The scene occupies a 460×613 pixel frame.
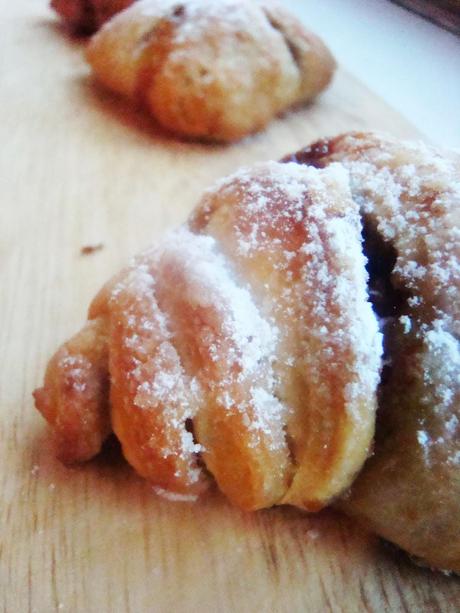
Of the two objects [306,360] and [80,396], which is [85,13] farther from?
[306,360]

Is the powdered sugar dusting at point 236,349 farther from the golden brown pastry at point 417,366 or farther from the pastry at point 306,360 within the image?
the golden brown pastry at point 417,366

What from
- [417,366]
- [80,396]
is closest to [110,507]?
[80,396]

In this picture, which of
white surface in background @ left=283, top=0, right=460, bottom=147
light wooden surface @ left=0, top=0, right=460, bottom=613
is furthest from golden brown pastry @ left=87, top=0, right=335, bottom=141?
white surface in background @ left=283, top=0, right=460, bottom=147

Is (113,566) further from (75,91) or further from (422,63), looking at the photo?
(422,63)

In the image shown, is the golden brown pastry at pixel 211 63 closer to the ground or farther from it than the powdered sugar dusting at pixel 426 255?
closer to the ground

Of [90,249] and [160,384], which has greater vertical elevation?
[160,384]

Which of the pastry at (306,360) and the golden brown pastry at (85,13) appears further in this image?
the golden brown pastry at (85,13)

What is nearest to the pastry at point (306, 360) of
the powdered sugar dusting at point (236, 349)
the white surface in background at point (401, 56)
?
the powdered sugar dusting at point (236, 349)
